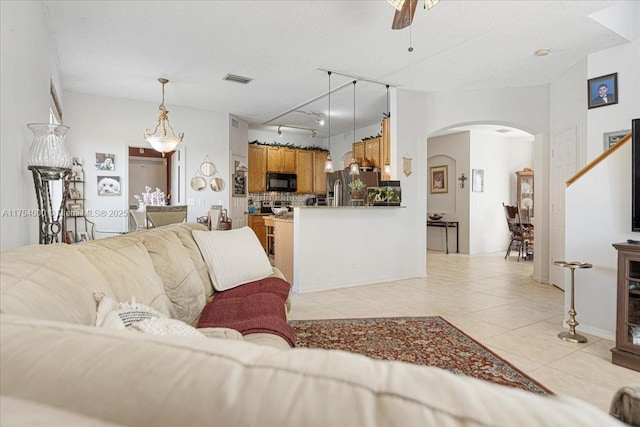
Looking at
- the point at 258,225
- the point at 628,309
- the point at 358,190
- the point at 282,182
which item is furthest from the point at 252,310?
the point at 282,182

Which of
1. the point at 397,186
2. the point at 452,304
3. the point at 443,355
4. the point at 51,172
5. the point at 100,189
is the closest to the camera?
the point at 51,172

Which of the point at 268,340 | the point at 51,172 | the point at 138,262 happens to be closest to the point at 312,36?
the point at 51,172

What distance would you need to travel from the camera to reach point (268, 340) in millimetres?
1564

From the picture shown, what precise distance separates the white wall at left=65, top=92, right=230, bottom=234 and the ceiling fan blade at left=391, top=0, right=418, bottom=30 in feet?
15.6

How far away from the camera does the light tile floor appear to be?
231 cm

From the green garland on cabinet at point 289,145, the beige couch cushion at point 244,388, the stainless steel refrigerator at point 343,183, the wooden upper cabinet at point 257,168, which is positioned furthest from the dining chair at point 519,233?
the beige couch cushion at point 244,388

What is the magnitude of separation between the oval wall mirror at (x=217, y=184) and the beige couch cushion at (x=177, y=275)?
458cm

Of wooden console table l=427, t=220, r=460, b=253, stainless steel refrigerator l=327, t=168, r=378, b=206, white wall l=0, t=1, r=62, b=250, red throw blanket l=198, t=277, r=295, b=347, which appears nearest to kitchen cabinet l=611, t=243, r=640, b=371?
red throw blanket l=198, t=277, r=295, b=347

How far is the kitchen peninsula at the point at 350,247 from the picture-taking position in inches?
184

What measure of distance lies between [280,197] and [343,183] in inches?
89.7

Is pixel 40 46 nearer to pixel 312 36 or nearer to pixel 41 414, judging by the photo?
pixel 312 36

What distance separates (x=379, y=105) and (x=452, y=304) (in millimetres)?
3858

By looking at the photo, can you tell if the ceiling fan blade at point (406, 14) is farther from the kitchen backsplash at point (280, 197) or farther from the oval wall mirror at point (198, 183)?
the kitchen backsplash at point (280, 197)

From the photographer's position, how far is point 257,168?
8.16 meters
